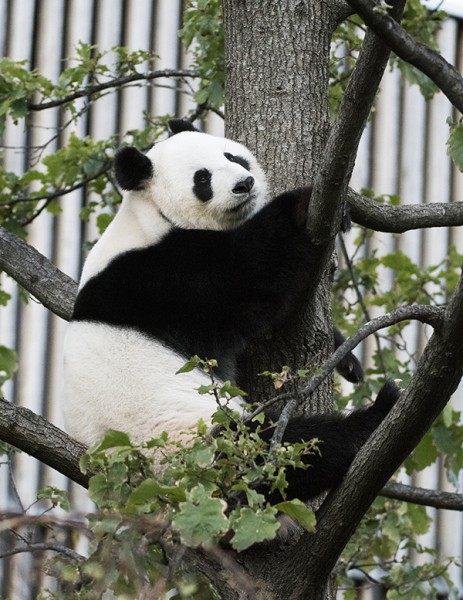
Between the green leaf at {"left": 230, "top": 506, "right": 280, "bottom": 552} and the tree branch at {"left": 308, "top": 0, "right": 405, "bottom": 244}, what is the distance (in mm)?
1029

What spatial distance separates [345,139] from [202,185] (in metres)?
1.05

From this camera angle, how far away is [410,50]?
83.2 inches

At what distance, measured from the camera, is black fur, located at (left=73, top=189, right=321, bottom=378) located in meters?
3.27

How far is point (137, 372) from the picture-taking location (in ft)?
10.8

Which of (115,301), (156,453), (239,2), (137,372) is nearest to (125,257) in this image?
(115,301)

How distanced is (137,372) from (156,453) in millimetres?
281

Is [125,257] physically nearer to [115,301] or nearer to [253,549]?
[115,301]

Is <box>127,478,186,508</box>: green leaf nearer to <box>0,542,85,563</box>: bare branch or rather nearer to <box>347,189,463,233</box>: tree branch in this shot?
<box>0,542,85,563</box>: bare branch

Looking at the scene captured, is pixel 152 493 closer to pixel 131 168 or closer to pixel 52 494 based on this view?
pixel 52 494

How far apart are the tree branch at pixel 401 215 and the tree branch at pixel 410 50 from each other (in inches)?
52.6

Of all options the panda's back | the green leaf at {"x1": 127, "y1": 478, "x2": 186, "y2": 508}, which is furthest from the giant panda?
the green leaf at {"x1": 127, "y1": 478, "x2": 186, "y2": 508}

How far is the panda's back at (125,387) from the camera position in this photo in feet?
10.5

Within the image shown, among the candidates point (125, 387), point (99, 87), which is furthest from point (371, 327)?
point (99, 87)

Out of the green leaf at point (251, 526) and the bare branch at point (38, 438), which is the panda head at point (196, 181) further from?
the green leaf at point (251, 526)
